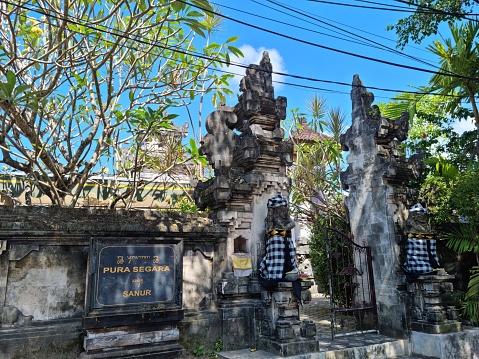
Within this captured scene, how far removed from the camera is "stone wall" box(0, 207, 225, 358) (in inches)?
192

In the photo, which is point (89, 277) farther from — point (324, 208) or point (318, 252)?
point (324, 208)

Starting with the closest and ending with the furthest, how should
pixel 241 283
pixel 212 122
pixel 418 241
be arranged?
pixel 241 283, pixel 418 241, pixel 212 122

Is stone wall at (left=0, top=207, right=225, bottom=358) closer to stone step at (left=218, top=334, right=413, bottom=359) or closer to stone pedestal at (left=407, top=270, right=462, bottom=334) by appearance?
stone step at (left=218, top=334, right=413, bottom=359)

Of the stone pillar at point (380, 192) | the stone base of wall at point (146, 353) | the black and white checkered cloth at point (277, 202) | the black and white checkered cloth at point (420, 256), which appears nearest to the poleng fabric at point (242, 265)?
the black and white checkered cloth at point (277, 202)

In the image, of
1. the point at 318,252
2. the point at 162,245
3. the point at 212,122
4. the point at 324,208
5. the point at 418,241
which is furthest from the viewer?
the point at 324,208

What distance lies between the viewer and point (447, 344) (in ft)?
21.0

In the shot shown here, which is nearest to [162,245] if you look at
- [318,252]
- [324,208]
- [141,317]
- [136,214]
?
[136,214]

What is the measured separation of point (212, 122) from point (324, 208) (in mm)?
6363

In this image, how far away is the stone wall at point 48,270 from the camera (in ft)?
16.0

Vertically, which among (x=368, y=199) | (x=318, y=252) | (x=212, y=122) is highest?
(x=212, y=122)

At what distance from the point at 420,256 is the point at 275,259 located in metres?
2.98

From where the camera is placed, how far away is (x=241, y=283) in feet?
21.1

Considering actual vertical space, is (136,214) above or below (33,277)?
above

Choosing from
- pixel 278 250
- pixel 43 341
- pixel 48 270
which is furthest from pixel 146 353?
pixel 278 250
